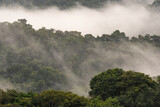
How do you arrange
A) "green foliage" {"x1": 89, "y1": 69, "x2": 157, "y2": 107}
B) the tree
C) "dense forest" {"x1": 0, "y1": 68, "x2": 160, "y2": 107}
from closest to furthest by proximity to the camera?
"dense forest" {"x1": 0, "y1": 68, "x2": 160, "y2": 107} < "green foliage" {"x1": 89, "y1": 69, "x2": 157, "y2": 107} < the tree

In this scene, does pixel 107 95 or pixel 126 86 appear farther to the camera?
pixel 107 95

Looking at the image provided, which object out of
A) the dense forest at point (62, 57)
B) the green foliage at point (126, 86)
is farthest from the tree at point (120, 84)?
the dense forest at point (62, 57)

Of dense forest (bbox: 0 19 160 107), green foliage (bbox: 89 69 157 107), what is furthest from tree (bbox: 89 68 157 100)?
dense forest (bbox: 0 19 160 107)

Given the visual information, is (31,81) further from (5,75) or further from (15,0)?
(15,0)

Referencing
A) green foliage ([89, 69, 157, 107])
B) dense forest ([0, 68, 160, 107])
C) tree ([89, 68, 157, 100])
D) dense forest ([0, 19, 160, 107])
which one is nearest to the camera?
dense forest ([0, 68, 160, 107])

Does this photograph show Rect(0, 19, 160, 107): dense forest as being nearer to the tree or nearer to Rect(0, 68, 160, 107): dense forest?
the tree

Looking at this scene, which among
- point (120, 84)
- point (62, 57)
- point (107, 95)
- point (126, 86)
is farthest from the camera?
point (62, 57)

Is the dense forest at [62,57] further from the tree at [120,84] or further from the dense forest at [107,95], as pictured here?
the dense forest at [107,95]

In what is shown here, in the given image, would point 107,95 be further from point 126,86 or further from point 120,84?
point 126,86

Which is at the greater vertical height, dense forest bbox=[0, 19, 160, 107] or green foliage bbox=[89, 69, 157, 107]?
dense forest bbox=[0, 19, 160, 107]

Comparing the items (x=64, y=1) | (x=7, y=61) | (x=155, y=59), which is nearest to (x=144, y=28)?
(x=64, y=1)

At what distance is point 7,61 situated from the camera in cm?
8269

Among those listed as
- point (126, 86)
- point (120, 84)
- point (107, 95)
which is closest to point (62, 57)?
point (107, 95)

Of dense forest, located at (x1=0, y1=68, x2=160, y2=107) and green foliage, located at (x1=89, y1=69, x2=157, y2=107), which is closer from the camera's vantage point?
dense forest, located at (x1=0, y1=68, x2=160, y2=107)
